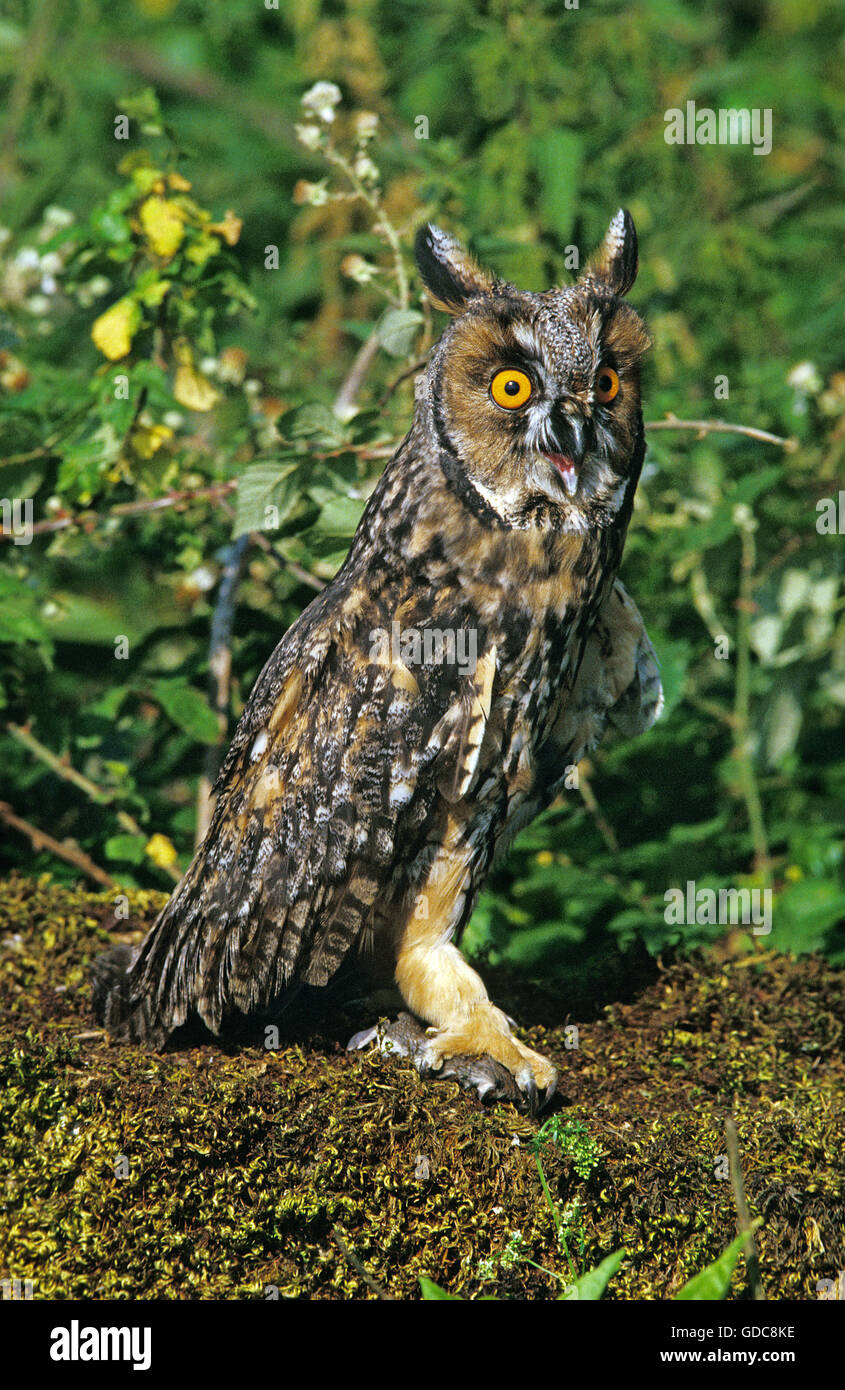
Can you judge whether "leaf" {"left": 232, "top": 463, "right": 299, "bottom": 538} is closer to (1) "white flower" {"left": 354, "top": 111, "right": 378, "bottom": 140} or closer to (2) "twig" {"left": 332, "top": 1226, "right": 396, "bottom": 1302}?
(1) "white flower" {"left": 354, "top": 111, "right": 378, "bottom": 140}

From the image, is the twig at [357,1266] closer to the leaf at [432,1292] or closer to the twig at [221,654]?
the leaf at [432,1292]

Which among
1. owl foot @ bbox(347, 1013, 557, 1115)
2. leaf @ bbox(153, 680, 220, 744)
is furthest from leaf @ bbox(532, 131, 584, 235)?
owl foot @ bbox(347, 1013, 557, 1115)

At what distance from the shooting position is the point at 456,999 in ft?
8.45

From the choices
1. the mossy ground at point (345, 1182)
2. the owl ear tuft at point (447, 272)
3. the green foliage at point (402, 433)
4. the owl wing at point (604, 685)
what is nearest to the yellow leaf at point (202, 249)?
the green foliage at point (402, 433)

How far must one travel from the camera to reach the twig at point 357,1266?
7.03 ft

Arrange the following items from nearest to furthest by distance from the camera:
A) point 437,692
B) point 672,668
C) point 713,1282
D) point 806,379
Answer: point 713,1282, point 437,692, point 672,668, point 806,379

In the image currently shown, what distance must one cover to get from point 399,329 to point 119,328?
80 cm

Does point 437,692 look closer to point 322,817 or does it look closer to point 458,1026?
point 322,817

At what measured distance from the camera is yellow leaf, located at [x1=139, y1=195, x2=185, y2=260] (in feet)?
11.2

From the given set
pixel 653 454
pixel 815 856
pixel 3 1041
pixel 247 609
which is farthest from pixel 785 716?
pixel 3 1041

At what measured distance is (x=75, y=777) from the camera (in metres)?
3.71

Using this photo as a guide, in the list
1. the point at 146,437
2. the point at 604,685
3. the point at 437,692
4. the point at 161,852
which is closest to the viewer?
the point at 437,692

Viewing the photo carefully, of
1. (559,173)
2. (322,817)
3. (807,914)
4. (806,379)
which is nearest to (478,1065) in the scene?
(322,817)
